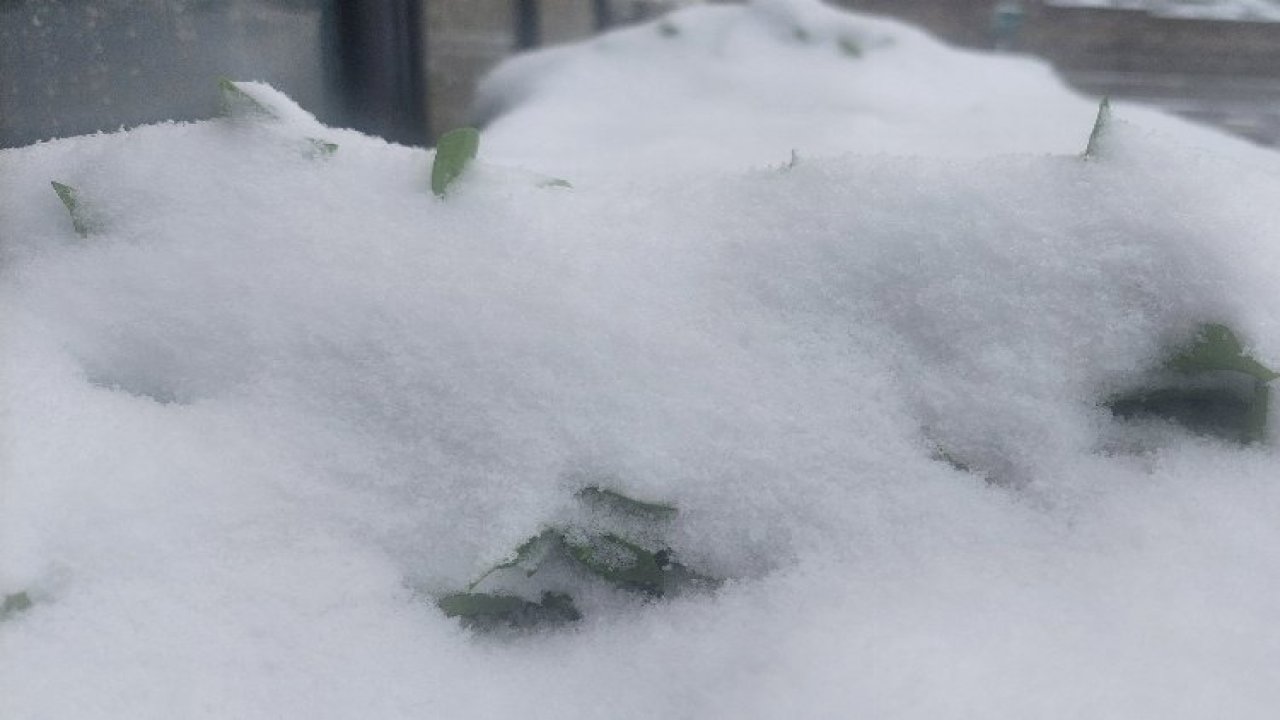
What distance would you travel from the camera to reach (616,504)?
0.71 meters

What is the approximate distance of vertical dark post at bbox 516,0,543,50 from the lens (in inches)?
120

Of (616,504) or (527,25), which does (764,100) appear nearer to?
(527,25)

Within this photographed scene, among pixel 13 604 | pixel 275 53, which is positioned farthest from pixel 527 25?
pixel 13 604

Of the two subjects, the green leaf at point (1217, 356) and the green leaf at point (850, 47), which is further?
the green leaf at point (850, 47)

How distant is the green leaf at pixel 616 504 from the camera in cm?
71

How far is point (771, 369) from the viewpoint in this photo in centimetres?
77

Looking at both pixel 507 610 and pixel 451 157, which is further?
pixel 451 157

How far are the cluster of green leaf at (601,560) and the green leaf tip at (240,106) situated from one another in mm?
478

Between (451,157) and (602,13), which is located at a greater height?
(451,157)

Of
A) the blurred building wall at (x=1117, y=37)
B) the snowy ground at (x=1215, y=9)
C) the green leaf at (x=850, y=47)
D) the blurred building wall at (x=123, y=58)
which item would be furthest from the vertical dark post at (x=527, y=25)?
the snowy ground at (x=1215, y=9)

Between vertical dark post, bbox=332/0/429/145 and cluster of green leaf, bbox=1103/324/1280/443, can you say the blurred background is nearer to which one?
vertical dark post, bbox=332/0/429/145

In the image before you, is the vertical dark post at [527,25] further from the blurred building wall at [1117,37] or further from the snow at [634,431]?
the blurred building wall at [1117,37]

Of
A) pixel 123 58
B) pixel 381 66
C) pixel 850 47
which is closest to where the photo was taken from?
pixel 123 58

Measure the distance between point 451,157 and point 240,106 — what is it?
0.70 ft
